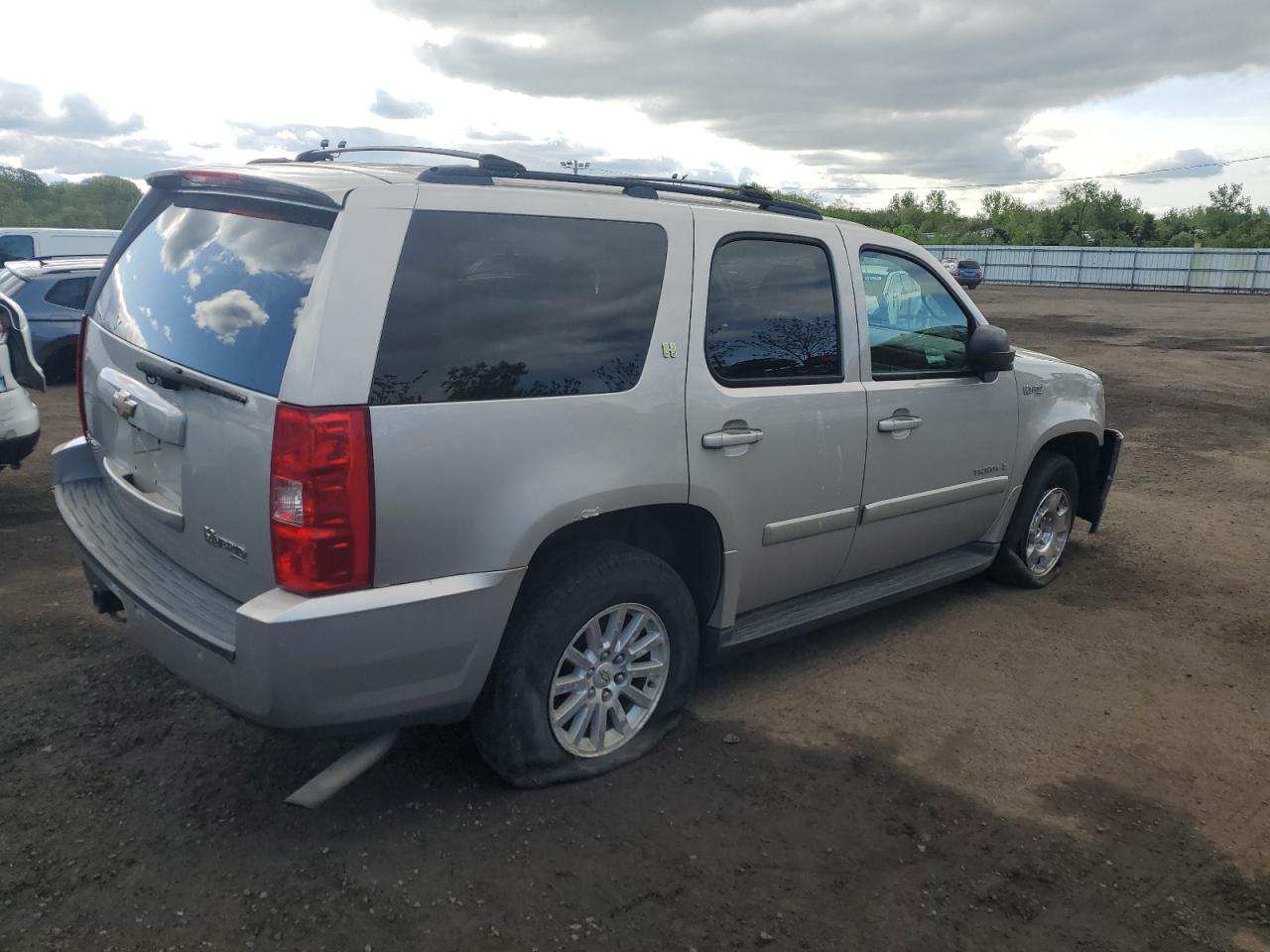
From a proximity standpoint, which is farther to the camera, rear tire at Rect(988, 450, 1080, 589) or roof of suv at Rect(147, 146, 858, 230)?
rear tire at Rect(988, 450, 1080, 589)

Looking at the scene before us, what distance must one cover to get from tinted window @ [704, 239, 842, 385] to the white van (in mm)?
19530

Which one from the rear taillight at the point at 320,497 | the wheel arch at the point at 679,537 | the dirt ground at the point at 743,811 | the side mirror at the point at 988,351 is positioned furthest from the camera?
the side mirror at the point at 988,351

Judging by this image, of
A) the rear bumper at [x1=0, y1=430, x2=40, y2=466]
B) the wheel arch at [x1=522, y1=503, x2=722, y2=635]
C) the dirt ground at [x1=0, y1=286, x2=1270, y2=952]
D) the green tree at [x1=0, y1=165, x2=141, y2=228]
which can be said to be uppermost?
the green tree at [x1=0, y1=165, x2=141, y2=228]

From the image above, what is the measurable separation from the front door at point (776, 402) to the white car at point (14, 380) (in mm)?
4384

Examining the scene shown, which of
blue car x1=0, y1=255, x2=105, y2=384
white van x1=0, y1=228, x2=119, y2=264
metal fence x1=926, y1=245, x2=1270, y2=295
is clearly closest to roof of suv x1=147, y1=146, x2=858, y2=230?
blue car x1=0, y1=255, x2=105, y2=384

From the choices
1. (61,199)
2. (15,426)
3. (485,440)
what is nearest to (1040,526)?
(485,440)

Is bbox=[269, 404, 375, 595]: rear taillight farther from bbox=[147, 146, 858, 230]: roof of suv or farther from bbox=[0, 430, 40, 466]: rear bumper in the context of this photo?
bbox=[0, 430, 40, 466]: rear bumper

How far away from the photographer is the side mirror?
4531 mm

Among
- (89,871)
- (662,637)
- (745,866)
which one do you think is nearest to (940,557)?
(662,637)

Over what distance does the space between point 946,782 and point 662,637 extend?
1.09 m

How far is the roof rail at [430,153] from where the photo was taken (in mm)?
3441

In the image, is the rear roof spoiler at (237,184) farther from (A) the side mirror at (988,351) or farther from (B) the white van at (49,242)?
(B) the white van at (49,242)

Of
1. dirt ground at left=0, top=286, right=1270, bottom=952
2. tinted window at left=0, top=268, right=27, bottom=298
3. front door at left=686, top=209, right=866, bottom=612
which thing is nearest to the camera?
dirt ground at left=0, top=286, right=1270, bottom=952

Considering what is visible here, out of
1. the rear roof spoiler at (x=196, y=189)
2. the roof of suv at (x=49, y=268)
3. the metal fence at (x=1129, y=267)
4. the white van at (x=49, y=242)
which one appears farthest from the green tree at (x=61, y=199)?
the rear roof spoiler at (x=196, y=189)
